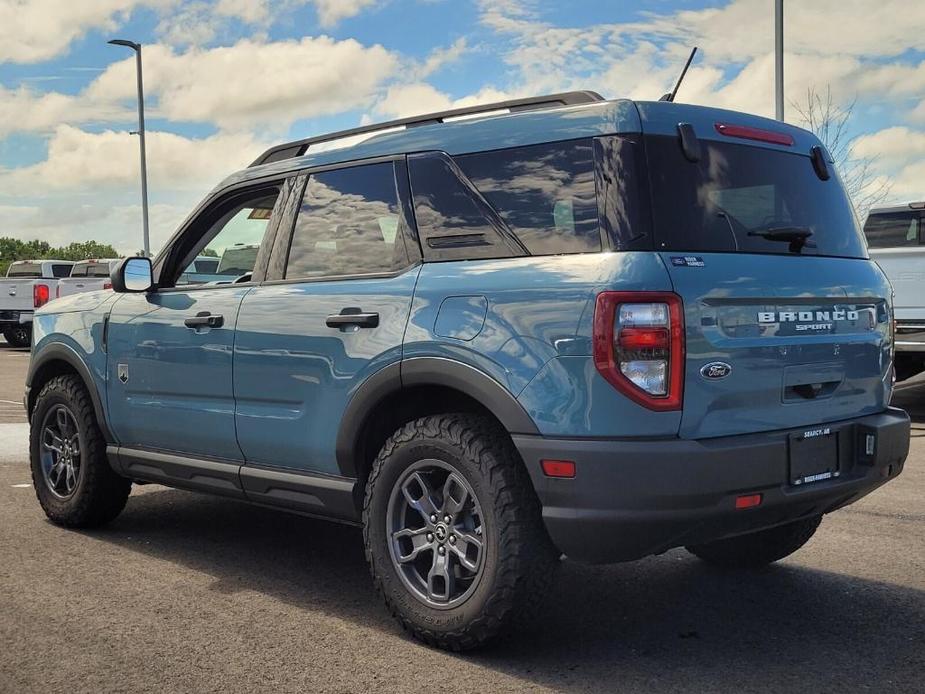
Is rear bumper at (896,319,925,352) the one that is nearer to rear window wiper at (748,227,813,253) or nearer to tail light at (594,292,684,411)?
rear window wiper at (748,227,813,253)

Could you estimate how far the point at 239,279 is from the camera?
493 centimetres

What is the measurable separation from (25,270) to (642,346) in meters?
25.6

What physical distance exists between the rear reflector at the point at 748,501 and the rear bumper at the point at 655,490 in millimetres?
17

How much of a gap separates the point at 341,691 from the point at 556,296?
4.79 feet

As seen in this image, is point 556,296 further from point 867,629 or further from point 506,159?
point 867,629

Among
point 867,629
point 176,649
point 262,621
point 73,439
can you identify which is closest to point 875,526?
point 867,629

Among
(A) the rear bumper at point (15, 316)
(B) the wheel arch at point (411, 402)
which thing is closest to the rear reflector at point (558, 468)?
(B) the wheel arch at point (411, 402)

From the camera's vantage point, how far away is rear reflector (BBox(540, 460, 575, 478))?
3523 millimetres

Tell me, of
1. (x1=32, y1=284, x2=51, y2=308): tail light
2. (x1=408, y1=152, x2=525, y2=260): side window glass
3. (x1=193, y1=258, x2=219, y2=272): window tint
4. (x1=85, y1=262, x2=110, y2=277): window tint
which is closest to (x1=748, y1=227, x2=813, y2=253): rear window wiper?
(x1=408, y1=152, x2=525, y2=260): side window glass

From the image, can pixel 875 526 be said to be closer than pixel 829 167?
No

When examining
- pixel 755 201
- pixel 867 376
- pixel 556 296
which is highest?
pixel 755 201

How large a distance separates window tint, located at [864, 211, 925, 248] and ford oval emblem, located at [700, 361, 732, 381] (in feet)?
28.2

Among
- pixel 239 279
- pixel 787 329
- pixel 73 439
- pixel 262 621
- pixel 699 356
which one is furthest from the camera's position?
pixel 73 439

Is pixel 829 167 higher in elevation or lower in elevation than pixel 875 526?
higher
